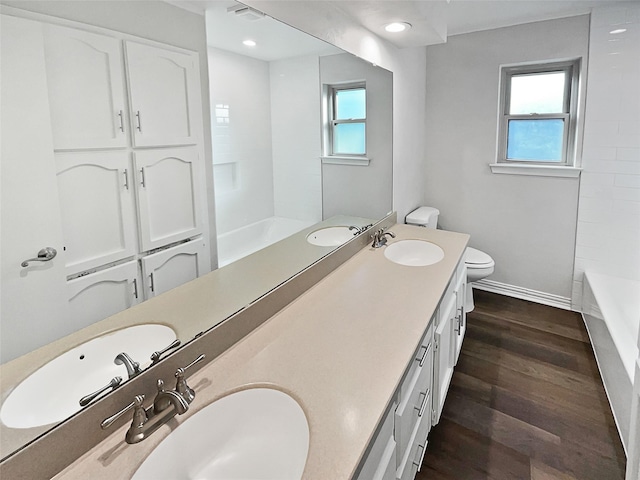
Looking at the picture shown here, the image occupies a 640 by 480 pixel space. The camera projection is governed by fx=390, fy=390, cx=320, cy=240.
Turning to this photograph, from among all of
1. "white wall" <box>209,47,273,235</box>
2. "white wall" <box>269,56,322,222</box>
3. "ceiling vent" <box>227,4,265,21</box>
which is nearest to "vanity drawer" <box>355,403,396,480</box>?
"white wall" <box>209,47,273,235</box>

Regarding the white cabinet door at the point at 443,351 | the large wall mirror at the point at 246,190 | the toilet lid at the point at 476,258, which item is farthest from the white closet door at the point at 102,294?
the toilet lid at the point at 476,258

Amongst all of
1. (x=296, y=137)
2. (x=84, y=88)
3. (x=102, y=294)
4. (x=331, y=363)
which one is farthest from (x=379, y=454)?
(x=296, y=137)

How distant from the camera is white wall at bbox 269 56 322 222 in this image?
1.62m

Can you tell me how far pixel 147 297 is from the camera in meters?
1.05

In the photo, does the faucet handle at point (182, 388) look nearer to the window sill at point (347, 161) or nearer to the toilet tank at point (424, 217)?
the window sill at point (347, 161)

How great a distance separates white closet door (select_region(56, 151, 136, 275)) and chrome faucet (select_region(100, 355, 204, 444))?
1.12ft

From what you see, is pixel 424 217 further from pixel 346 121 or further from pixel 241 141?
pixel 241 141

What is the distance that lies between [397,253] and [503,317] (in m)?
1.48

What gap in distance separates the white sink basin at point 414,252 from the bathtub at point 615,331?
107cm

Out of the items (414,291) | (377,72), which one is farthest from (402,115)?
(414,291)

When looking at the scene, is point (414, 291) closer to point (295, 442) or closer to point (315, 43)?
point (295, 442)

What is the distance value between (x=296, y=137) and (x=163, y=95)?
0.81 metres

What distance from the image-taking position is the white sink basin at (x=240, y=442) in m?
0.94

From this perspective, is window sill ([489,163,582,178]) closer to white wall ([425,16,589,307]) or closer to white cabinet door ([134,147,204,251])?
white wall ([425,16,589,307])
